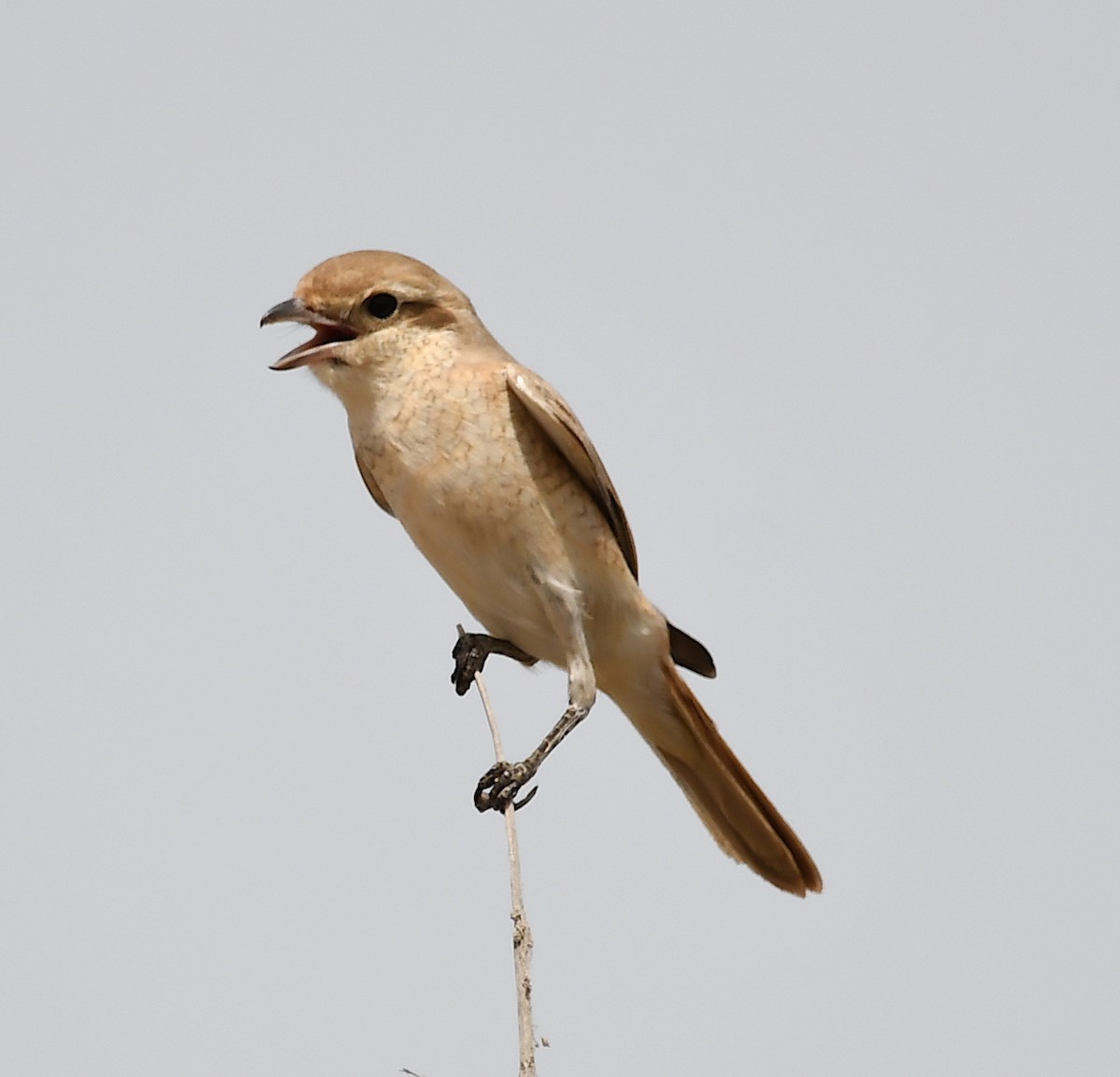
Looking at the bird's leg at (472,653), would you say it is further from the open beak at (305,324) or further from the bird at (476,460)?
the open beak at (305,324)

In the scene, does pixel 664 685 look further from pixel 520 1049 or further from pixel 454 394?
pixel 520 1049

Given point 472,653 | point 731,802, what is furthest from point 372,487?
point 731,802

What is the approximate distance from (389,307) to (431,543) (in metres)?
0.53

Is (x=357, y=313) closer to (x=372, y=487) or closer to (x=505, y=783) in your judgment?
(x=372, y=487)

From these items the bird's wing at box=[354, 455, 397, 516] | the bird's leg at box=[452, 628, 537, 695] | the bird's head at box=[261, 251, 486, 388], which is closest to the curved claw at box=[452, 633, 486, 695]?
the bird's leg at box=[452, 628, 537, 695]

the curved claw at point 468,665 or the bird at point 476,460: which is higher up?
the bird at point 476,460

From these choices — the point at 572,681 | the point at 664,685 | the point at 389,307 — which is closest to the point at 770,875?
the point at 664,685

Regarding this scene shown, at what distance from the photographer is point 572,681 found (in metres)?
4.16

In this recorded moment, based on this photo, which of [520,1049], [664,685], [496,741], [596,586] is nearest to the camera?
[520,1049]

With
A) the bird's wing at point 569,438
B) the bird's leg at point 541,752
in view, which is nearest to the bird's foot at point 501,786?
the bird's leg at point 541,752

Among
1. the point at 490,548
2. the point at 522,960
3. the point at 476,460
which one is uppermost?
A: the point at 476,460

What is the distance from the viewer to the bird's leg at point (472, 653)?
4.28 meters

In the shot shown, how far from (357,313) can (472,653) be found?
0.90m

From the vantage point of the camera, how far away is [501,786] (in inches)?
153
